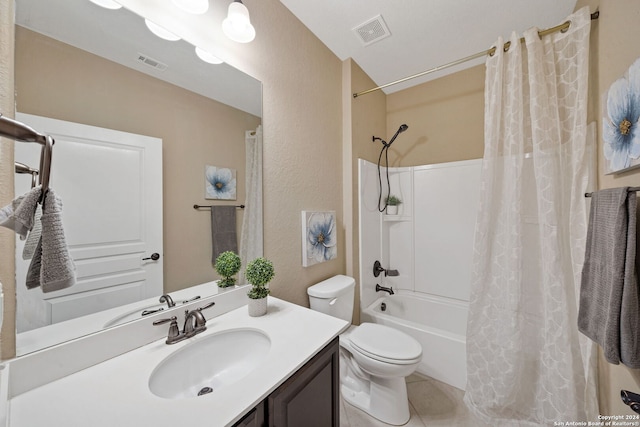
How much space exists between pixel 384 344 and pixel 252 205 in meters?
1.17

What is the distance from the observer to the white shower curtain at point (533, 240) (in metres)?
1.20

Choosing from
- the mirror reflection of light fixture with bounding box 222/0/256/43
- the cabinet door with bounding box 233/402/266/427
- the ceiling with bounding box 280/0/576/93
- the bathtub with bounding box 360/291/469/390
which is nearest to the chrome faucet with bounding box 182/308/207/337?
the cabinet door with bounding box 233/402/266/427

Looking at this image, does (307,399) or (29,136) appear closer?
(29,136)

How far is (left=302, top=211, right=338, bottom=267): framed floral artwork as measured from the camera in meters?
1.54

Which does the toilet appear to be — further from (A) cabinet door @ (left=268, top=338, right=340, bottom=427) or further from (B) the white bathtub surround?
(B) the white bathtub surround

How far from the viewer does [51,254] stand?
550mm

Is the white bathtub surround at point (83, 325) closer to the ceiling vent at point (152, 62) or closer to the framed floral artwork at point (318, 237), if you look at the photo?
the framed floral artwork at point (318, 237)

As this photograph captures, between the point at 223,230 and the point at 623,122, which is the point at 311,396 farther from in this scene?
the point at 623,122

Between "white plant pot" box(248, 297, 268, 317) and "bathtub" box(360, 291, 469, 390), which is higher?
"white plant pot" box(248, 297, 268, 317)

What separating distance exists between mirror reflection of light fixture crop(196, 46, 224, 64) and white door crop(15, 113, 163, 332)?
469 mm

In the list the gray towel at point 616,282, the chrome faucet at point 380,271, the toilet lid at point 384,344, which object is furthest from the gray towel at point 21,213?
the chrome faucet at point 380,271

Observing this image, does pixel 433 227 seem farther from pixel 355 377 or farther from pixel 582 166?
pixel 355 377

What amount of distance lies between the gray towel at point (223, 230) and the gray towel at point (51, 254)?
1.73 feet

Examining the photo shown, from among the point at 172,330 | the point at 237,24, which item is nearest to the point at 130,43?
the point at 237,24
